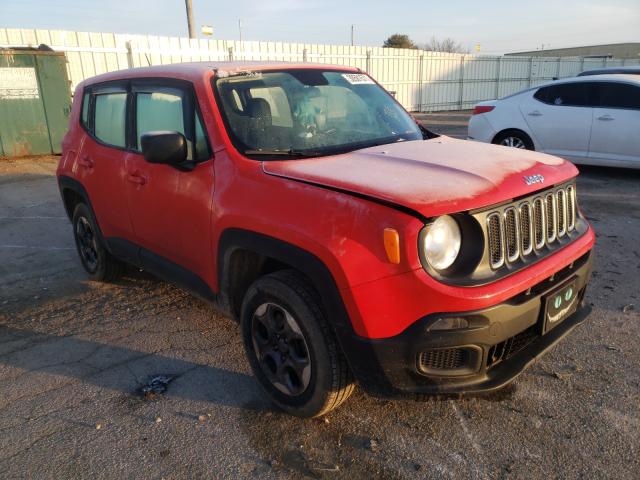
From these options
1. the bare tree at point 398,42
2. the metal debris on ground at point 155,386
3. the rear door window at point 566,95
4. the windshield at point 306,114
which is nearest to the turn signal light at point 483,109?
the rear door window at point 566,95

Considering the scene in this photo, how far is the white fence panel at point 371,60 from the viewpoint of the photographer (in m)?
12.8

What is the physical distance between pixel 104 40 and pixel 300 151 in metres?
12.3

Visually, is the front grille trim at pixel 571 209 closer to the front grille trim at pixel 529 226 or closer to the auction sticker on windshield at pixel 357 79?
the front grille trim at pixel 529 226

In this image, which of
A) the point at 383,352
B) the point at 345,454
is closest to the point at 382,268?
the point at 383,352

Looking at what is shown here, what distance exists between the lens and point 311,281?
2488mm

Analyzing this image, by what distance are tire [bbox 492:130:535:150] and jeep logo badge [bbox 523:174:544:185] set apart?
6477 millimetres

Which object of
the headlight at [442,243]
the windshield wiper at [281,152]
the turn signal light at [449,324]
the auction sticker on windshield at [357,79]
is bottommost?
the turn signal light at [449,324]

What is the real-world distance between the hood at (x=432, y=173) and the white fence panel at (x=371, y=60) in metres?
6.71

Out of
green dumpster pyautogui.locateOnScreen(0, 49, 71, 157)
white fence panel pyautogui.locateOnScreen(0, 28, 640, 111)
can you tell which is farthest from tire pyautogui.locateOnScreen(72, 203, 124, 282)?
green dumpster pyautogui.locateOnScreen(0, 49, 71, 157)

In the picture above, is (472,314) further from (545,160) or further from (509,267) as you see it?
(545,160)

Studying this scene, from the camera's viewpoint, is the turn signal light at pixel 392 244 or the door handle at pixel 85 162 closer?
the turn signal light at pixel 392 244

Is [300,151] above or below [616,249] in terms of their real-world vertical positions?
above

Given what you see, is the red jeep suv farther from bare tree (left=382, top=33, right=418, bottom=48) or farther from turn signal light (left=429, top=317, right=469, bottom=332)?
bare tree (left=382, top=33, right=418, bottom=48)

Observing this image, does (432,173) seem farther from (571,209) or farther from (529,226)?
(571,209)
